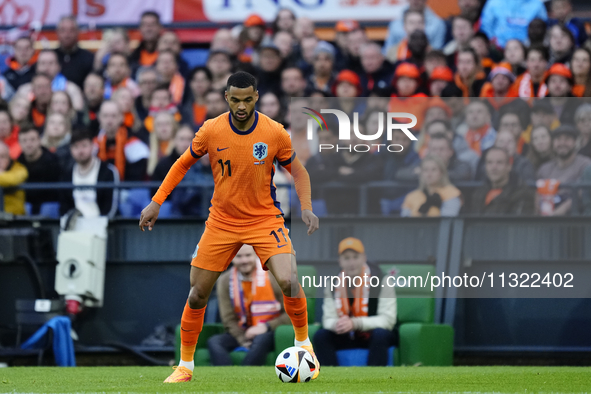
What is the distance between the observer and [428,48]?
11.7 metres

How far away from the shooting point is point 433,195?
9.78 metres

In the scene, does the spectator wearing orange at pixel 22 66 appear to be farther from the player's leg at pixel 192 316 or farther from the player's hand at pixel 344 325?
the player's leg at pixel 192 316

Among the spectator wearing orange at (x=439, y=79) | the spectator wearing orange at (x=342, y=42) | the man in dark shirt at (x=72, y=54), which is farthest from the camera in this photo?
the man in dark shirt at (x=72, y=54)

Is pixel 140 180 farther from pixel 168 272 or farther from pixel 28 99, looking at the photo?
pixel 28 99

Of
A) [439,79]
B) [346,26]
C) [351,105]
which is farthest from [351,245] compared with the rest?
[346,26]

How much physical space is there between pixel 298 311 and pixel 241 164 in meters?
1.13

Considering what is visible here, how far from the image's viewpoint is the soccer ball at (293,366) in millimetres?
6234

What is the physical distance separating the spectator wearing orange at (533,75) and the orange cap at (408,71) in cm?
111

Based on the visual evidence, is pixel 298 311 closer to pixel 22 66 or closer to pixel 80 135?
pixel 80 135

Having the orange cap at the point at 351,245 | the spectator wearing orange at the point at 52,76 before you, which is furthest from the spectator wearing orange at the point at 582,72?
the spectator wearing orange at the point at 52,76

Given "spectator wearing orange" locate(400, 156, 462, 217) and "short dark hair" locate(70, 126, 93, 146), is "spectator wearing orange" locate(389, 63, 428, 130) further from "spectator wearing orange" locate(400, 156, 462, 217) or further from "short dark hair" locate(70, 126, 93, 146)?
"short dark hair" locate(70, 126, 93, 146)

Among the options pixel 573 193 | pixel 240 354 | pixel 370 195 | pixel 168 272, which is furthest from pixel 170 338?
pixel 573 193

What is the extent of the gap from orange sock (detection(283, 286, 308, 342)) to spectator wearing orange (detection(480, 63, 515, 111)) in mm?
4681

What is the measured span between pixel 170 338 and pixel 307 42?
427cm
